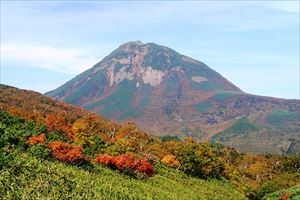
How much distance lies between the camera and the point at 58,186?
1457 inches

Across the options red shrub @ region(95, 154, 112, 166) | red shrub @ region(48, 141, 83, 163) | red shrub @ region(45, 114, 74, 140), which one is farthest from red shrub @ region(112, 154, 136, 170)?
red shrub @ region(45, 114, 74, 140)

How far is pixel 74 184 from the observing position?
133 ft

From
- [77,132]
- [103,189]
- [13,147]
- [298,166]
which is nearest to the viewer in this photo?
[103,189]

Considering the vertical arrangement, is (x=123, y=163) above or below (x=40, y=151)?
below

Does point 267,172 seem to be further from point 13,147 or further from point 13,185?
point 13,185

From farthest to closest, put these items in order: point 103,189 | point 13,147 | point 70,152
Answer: point 70,152
point 13,147
point 103,189

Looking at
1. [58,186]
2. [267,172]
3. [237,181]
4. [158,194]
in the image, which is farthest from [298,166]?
[58,186]

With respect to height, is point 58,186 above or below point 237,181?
above

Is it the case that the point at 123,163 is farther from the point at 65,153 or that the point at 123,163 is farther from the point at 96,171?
the point at 65,153

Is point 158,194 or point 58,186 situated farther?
point 158,194

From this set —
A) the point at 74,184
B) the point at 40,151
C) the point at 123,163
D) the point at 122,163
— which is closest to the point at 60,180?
the point at 74,184

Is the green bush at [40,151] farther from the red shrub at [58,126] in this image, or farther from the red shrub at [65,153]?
the red shrub at [58,126]

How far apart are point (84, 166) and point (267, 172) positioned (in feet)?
312

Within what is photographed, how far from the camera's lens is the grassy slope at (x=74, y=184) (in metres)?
33.4
